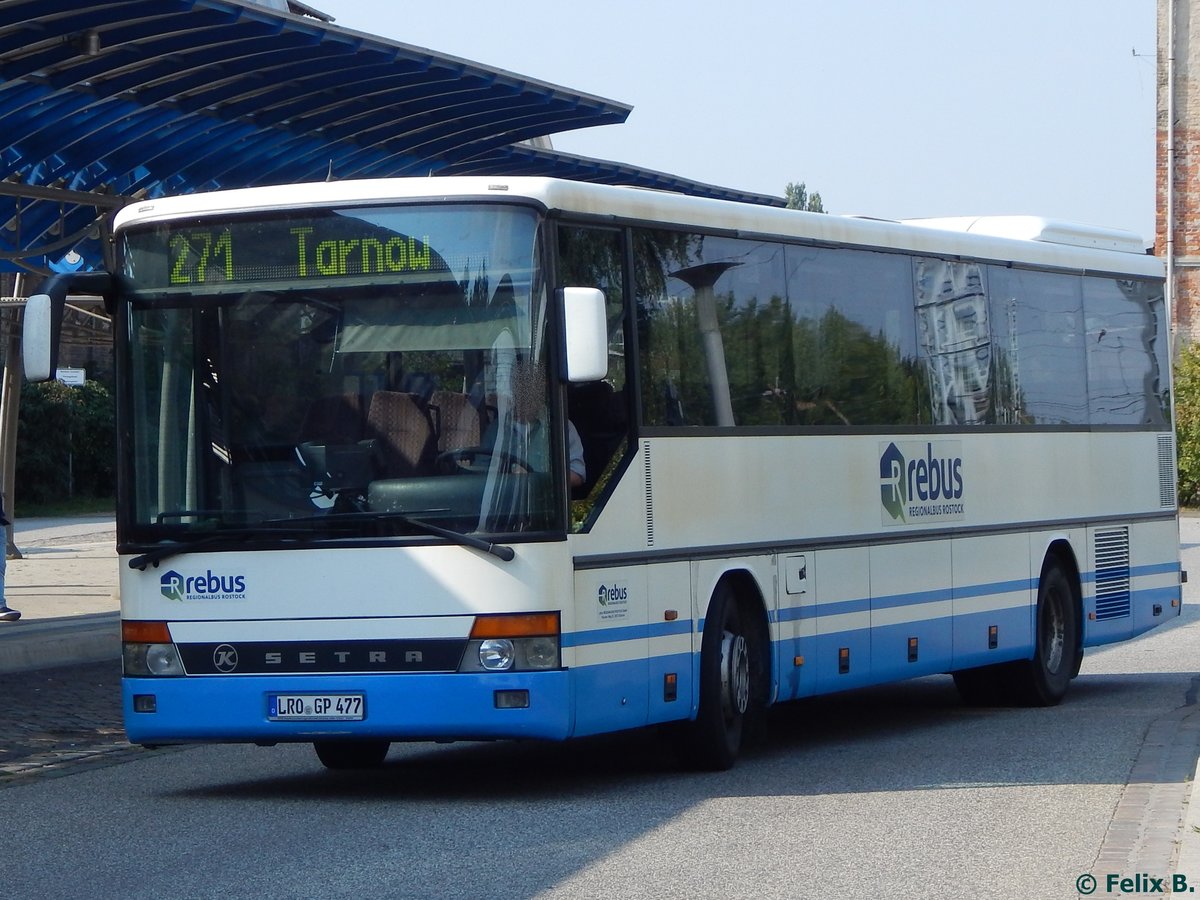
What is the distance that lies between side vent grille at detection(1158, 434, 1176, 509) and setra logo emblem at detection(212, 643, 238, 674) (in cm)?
928

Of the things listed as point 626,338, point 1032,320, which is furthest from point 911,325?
point 626,338

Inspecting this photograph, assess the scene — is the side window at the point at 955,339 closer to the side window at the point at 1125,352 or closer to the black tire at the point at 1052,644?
the black tire at the point at 1052,644

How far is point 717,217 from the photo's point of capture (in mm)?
11938

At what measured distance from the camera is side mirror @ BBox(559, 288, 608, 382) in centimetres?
1005

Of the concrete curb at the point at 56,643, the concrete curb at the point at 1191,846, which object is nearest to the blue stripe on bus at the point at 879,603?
the concrete curb at the point at 1191,846

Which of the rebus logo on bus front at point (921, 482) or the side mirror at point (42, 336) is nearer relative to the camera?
the side mirror at point (42, 336)

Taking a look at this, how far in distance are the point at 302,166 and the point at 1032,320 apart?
28.0 feet

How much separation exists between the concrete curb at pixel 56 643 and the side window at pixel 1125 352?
8.37m

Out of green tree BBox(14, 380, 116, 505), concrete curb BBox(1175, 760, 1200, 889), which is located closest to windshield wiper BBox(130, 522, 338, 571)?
concrete curb BBox(1175, 760, 1200, 889)

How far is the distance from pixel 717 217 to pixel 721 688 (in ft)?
8.46

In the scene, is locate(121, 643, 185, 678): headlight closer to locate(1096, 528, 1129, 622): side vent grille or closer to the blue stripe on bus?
the blue stripe on bus

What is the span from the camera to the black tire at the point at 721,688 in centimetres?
1139

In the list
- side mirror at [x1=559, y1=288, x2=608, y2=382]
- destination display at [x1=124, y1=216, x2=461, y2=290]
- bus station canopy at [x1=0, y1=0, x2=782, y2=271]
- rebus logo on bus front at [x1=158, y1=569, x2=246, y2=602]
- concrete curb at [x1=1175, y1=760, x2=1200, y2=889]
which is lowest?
concrete curb at [x1=1175, y1=760, x2=1200, y2=889]

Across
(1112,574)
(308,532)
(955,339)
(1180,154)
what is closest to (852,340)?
(955,339)
